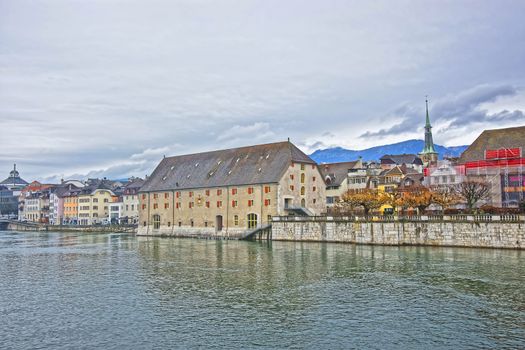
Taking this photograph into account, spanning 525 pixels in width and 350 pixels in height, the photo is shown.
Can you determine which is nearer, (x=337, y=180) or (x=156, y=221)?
(x=156, y=221)

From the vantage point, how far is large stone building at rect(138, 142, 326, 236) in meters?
71.1

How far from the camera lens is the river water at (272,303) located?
1919 centimetres

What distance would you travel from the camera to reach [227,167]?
263 feet

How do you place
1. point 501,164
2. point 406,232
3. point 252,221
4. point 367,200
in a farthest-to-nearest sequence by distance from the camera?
1. point 252,221
2. point 501,164
3. point 367,200
4. point 406,232

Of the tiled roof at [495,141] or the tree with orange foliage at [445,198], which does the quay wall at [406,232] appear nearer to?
the tree with orange foliage at [445,198]

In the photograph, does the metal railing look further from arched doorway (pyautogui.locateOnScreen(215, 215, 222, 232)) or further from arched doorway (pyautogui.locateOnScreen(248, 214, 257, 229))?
arched doorway (pyautogui.locateOnScreen(215, 215, 222, 232))

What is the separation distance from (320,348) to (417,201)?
4452 cm

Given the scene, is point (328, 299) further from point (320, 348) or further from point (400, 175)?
point (400, 175)

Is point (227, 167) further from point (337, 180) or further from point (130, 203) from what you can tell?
Result: point (130, 203)

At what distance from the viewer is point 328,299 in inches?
1020

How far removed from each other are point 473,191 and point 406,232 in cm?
979

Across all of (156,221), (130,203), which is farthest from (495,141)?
(130,203)

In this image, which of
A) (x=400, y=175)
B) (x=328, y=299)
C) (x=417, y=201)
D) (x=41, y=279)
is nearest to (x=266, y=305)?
(x=328, y=299)

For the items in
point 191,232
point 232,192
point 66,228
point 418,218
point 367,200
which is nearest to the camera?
point 418,218
